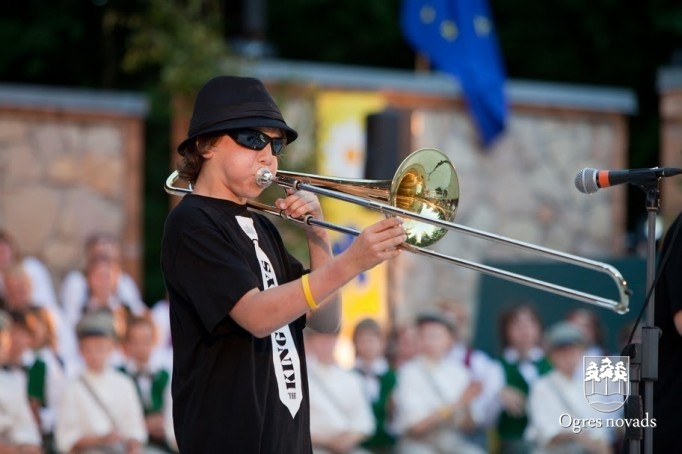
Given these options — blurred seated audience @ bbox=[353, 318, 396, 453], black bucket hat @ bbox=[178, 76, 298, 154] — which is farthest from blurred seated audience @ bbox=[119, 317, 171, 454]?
black bucket hat @ bbox=[178, 76, 298, 154]

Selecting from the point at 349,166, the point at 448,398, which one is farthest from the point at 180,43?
the point at 448,398

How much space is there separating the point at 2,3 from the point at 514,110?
6277 mm

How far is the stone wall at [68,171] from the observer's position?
1224 centimetres

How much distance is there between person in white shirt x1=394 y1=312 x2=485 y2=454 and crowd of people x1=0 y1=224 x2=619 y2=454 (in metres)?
0.01

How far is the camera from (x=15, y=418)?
8359mm

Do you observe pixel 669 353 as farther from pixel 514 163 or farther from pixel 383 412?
pixel 514 163

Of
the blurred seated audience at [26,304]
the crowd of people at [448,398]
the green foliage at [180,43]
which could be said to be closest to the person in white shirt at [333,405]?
the crowd of people at [448,398]

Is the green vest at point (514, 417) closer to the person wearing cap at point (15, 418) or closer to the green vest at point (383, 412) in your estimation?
the green vest at point (383, 412)

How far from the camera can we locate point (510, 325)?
33.4ft

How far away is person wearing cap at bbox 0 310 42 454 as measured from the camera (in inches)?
327

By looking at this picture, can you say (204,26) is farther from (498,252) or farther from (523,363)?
(523,363)

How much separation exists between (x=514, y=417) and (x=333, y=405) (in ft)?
4.45

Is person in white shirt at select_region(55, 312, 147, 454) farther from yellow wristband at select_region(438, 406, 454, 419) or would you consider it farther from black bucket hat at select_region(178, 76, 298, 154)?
black bucket hat at select_region(178, 76, 298, 154)

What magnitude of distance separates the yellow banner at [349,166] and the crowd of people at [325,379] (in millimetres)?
1881
